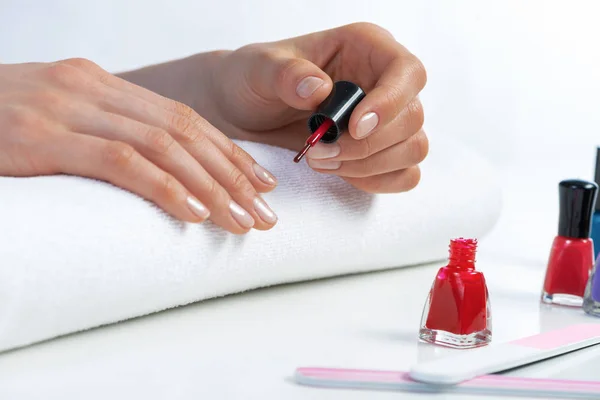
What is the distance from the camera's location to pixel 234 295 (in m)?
1.20

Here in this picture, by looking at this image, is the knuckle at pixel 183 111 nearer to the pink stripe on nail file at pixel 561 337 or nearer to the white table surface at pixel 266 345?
the white table surface at pixel 266 345

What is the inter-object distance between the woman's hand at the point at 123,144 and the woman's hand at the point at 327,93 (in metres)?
0.12

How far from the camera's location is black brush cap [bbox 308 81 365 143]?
1.08 metres

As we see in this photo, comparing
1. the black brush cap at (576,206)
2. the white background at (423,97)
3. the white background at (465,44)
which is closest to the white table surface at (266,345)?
the white background at (423,97)

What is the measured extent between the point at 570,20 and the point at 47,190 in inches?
85.7

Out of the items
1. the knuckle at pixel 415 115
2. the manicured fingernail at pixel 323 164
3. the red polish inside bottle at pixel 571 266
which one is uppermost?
the knuckle at pixel 415 115

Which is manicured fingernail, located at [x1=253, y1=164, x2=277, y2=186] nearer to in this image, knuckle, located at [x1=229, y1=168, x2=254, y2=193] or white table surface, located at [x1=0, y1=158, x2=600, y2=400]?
knuckle, located at [x1=229, y1=168, x2=254, y2=193]

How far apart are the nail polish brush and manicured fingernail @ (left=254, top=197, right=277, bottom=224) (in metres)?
0.08

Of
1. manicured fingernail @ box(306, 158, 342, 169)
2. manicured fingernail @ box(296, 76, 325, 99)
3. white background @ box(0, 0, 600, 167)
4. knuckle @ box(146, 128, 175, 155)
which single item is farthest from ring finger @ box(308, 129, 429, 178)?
white background @ box(0, 0, 600, 167)

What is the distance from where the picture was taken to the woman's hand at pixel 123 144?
39.4 inches

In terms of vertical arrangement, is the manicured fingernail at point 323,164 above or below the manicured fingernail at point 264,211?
above

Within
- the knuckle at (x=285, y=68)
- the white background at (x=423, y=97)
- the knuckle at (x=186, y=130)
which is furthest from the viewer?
the knuckle at (x=285, y=68)

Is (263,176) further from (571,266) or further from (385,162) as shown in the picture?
(571,266)

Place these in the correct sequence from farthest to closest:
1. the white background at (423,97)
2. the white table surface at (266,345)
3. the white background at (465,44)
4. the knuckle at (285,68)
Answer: the white background at (465,44) → the knuckle at (285,68) → the white background at (423,97) → the white table surface at (266,345)
